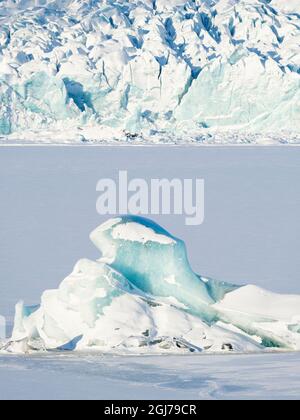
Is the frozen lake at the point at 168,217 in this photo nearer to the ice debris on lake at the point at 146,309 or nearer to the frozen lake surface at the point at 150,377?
the ice debris on lake at the point at 146,309

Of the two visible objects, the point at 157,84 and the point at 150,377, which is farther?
the point at 157,84

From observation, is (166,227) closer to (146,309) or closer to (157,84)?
(146,309)

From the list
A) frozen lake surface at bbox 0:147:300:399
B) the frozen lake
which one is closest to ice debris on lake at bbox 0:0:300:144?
frozen lake surface at bbox 0:147:300:399

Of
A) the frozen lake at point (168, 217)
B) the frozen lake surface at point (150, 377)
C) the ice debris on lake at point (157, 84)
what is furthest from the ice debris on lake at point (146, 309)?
the ice debris on lake at point (157, 84)

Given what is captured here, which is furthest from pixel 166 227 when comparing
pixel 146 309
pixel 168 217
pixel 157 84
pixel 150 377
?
pixel 157 84

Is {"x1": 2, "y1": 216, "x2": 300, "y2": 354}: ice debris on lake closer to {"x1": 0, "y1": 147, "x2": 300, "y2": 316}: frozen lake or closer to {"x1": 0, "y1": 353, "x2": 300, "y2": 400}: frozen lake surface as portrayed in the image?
{"x1": 0, "y1": 353, "x2": 300, "y2": 400}: frozen lake surface
